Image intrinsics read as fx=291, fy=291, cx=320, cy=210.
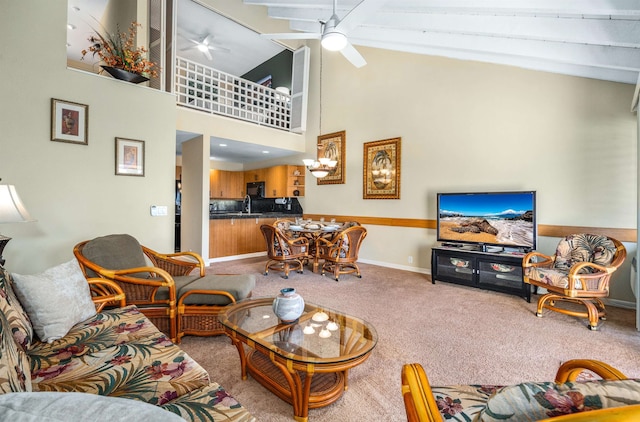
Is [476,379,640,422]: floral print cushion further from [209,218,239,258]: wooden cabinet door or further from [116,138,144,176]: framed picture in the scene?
[209,218,239,258]: wooden cabinet door

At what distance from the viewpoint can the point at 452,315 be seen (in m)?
3.13

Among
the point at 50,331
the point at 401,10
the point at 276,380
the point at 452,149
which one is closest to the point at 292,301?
the point at 276,380

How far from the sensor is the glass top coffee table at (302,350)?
149cm

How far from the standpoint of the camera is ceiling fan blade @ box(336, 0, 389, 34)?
8.12ft

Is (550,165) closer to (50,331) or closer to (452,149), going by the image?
(452,149)

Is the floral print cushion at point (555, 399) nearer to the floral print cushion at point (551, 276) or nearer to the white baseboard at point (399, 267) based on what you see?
the floral print cushion at point (551, 276)

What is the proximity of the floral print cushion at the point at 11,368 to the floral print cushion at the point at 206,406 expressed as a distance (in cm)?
43

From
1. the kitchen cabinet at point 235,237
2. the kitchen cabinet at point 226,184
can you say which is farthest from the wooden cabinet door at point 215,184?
the kitchen cabinet at point 235,237

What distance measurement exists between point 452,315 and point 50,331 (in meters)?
3.30

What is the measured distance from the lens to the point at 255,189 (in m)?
8.30

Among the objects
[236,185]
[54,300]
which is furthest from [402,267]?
[236,185]

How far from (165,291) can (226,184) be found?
660cm

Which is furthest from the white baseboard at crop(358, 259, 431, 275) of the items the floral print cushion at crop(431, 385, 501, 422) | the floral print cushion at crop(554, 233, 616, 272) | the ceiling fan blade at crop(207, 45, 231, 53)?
the ceiling fan blade at crop(207, 45, 231, 53)

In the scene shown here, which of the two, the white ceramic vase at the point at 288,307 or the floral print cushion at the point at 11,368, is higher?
the floral print cushion at the point at 11,368
